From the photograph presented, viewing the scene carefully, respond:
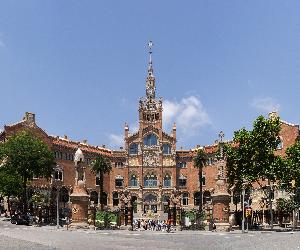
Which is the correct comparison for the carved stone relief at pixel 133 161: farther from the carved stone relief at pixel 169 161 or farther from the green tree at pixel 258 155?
the green tree at pixel 258 155

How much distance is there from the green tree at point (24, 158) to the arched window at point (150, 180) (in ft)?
122

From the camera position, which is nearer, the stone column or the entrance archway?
the stone column

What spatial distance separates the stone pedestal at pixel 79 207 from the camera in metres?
55.2

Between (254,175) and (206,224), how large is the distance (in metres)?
10.7

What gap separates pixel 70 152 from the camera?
4003 inches

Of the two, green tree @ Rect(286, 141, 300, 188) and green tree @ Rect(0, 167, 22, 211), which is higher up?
green tree @ Rect(286, 141, 300, 188)

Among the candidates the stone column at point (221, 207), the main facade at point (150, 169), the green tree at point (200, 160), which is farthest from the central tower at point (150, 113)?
the stone column at point (221, 207)

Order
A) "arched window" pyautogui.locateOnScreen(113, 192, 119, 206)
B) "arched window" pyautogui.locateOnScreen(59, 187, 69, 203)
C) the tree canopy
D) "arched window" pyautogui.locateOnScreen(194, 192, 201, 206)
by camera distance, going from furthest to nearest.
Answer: "arched window" pyautogui.locateOnScreen(113, 192, 119, 206), "arched window" pyautogui.locateOnScreen(194, 192, 201, 206), "arched window" pyautogui.locateOnScreen(59, 187, 69, 203), the tree canopy

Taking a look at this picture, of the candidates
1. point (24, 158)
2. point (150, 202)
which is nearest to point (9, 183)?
point (24, 158)

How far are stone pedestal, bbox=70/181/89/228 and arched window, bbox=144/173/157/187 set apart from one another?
5102 cm

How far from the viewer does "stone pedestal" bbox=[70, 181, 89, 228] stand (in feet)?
181

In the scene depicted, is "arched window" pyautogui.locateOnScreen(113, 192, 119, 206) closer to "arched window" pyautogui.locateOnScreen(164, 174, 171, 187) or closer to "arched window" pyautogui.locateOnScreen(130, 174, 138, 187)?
"arched window" pyautogui.locateOnScreen(130, 174, 138, 187)

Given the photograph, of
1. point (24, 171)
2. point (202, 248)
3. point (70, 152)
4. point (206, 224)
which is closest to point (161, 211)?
point (70, 152)

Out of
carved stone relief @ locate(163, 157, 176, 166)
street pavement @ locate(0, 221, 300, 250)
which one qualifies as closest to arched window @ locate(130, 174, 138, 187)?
carved stone relief @ locate(163, 157, 176, 166)
